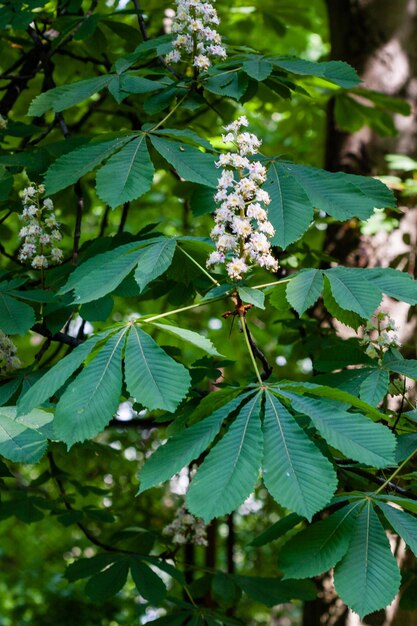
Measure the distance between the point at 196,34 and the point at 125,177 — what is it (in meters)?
0.49

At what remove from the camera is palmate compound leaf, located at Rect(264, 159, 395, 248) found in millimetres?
1477

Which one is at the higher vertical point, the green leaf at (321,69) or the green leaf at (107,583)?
the green leaf at (321,69)

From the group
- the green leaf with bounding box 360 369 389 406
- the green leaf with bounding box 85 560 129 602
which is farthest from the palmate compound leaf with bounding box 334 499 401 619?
the green leaf with bounding box 85 560 129 602

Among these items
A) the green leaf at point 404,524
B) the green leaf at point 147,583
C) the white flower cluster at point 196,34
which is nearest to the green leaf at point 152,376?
the green leaf at point 404,524

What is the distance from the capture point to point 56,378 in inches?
48.6

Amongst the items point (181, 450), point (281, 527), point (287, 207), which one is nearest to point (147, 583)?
point (281, 527)

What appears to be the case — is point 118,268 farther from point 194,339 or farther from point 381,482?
point 381,482

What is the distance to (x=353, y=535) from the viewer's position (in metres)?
1.21

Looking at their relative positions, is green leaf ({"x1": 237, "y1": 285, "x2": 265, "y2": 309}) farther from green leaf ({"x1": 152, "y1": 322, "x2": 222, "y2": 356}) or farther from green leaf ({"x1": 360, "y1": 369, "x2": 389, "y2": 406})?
green leaf ({"x1": 360, "y1": 369, "x2": 389, "y2": 406})

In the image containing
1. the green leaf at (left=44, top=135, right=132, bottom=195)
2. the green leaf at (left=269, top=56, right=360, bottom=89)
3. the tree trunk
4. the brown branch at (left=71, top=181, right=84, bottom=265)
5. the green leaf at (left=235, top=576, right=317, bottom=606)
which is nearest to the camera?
the green leaf at (left=44, top=135, right=132, bottom=195)

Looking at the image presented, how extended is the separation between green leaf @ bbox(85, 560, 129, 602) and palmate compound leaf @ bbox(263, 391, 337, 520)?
1.19 meters

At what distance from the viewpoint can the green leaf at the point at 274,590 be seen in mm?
2311

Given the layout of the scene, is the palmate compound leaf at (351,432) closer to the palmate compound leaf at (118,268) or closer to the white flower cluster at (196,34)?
the palmate compound leaf at (118,268)

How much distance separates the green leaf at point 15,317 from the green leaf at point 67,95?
0.46m
